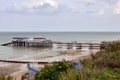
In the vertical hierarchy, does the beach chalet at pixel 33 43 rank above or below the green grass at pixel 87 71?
below

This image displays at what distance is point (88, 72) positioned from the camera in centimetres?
960

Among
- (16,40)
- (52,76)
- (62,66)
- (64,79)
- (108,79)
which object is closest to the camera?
(64,79)

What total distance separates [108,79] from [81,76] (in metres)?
1.17

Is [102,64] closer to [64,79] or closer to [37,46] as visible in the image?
[64,79]

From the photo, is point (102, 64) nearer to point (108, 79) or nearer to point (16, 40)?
point (108, 79)

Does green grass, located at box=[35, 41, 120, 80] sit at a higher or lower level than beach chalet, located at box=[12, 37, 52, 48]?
higher

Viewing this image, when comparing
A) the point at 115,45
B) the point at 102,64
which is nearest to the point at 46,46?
the point at 115,45

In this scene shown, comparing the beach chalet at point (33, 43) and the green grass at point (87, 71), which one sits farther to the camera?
the beach chalet at point (33, 43)

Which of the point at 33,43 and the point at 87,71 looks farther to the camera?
the point at 33,43

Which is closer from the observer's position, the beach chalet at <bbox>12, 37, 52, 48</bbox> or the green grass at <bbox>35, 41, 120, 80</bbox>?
the green grass at <bbox>35, 41, 120, 80</bbox>

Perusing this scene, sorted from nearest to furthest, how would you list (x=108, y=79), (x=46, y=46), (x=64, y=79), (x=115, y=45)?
(x=64, y=79)
(x=108, y=79)
(x=115, y=45)
(x=46, y=46)

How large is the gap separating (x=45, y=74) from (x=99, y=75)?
2592mm

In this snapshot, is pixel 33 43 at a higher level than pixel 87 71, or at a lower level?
lower

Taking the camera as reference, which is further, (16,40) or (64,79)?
(16,40)
